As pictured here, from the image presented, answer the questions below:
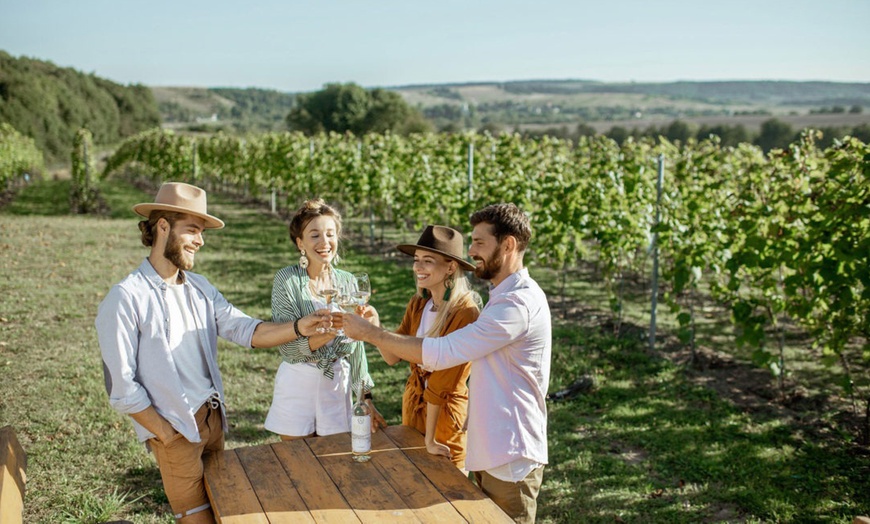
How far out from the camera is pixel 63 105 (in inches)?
2357

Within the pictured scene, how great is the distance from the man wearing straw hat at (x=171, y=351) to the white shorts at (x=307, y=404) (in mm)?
345

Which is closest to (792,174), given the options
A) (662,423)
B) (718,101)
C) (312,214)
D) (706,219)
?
(706,219)

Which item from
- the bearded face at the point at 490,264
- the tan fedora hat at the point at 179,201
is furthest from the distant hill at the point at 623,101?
the tan fedora hat at the point at 179,201

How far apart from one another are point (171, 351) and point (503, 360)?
1267 mm

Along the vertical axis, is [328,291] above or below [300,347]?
above

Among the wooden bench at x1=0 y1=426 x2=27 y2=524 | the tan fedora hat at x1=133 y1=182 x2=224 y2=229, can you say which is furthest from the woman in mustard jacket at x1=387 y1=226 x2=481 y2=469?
the wooden bench at x1=0 y1=426 x2=27 y2=524

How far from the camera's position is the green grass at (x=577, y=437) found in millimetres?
3881

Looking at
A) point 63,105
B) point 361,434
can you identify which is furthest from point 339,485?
point 63,105

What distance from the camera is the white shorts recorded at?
9.98 feet

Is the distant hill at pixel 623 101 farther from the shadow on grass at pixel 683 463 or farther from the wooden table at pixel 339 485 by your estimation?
the wooden table at pixel 339 485

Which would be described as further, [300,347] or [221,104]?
[221,104]

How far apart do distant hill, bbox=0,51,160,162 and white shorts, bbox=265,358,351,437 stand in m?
49.3

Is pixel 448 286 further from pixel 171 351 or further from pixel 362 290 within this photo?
pixel 171 351

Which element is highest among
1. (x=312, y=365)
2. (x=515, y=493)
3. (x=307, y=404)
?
(x=312, y=365)
